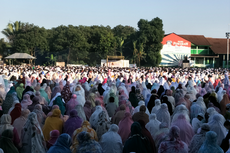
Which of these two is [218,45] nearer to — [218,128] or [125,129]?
[218,128]

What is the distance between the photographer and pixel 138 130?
12.9 feet

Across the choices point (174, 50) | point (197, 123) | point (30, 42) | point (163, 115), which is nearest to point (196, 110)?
point (163, 115)

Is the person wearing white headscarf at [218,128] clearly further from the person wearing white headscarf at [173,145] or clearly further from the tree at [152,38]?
the tree at [152,38]

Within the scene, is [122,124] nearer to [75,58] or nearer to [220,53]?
[75,58]

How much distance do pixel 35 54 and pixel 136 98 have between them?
122 feet

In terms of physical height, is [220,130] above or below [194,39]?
below

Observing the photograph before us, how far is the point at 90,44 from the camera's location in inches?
1829

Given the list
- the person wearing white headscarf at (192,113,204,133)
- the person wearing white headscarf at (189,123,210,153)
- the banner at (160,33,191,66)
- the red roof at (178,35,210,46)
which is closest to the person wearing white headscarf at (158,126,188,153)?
the person wearing white headscarf at (189,123,210,153)

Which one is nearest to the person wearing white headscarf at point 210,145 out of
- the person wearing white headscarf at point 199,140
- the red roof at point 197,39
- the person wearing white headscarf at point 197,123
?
the person wearing white headscarf at point 199,140

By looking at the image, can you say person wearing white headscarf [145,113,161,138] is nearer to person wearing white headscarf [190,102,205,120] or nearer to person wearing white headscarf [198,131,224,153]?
person wearing white headscarf [198,131,224,153]

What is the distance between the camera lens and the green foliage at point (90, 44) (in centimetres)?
4075

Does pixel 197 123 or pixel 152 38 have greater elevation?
pixel 152 38

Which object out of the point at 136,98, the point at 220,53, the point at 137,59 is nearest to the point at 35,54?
the point at 137,59

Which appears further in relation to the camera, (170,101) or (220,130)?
(170,101)
